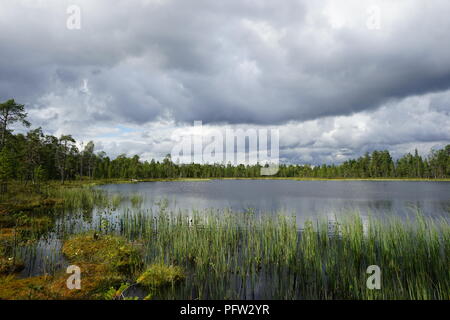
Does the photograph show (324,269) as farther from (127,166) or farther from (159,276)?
(127,166)

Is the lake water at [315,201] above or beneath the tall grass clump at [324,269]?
beneath

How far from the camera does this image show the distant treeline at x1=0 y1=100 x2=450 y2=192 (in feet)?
150

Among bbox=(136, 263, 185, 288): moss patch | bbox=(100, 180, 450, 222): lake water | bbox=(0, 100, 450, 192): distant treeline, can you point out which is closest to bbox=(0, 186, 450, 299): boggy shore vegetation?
bbox=(136, 263, 185, 288): moss patch

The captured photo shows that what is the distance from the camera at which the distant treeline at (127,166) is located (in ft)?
150

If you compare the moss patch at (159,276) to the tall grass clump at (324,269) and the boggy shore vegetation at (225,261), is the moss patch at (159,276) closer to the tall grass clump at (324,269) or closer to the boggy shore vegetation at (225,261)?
the boggy shore vegetation at (225,261)

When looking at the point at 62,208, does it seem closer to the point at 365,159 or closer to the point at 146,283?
the point at 146,283

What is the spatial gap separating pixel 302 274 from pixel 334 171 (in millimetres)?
145821

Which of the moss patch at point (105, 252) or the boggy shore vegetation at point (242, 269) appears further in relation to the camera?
the moss patch at point (105, 252)

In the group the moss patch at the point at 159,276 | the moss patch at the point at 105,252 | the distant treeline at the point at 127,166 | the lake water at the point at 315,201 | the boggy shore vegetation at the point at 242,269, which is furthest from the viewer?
the distant treeline at the point at 127,166

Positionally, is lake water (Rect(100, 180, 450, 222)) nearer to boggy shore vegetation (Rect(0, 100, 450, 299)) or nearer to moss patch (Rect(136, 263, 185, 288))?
boggy shore vegetation (Rect(0, 100, 450, 299))

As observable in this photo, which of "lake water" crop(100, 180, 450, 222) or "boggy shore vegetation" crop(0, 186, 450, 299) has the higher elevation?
"boggy shore vegetation" crop(0, 186, 450, 299)

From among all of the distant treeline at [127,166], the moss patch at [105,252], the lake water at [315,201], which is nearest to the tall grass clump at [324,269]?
the moss patch at [105,252]
